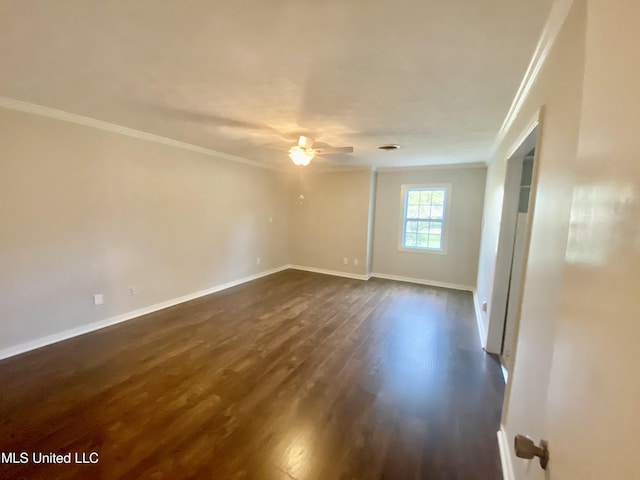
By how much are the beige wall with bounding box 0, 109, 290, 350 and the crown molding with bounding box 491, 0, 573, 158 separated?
402 cm

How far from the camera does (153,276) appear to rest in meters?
3.91

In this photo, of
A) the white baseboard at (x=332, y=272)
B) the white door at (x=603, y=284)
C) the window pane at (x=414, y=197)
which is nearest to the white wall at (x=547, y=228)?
the white door at (x=603, y=284)

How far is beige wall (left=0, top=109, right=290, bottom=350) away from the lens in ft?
8.88

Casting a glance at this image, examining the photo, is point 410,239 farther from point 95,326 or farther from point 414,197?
point 95,326

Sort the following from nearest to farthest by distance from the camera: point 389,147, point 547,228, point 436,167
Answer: point 547,228 < point 389,147 < point 436,167

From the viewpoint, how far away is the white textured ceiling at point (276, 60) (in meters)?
1.37

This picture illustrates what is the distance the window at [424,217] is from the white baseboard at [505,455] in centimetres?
407

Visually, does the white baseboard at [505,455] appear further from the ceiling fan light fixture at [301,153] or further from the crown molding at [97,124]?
the crown molding at [97,124]

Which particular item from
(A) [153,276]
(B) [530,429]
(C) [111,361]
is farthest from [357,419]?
(A) [153,276]

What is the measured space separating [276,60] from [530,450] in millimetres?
2147

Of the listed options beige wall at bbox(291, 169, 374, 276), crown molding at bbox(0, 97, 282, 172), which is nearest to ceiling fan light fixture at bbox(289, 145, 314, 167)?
crown molding at bbox(0, 97, 282, 172)

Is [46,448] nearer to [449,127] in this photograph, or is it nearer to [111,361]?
[111,361]

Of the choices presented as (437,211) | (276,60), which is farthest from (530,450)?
(437,211)

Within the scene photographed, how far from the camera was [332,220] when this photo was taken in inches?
249
